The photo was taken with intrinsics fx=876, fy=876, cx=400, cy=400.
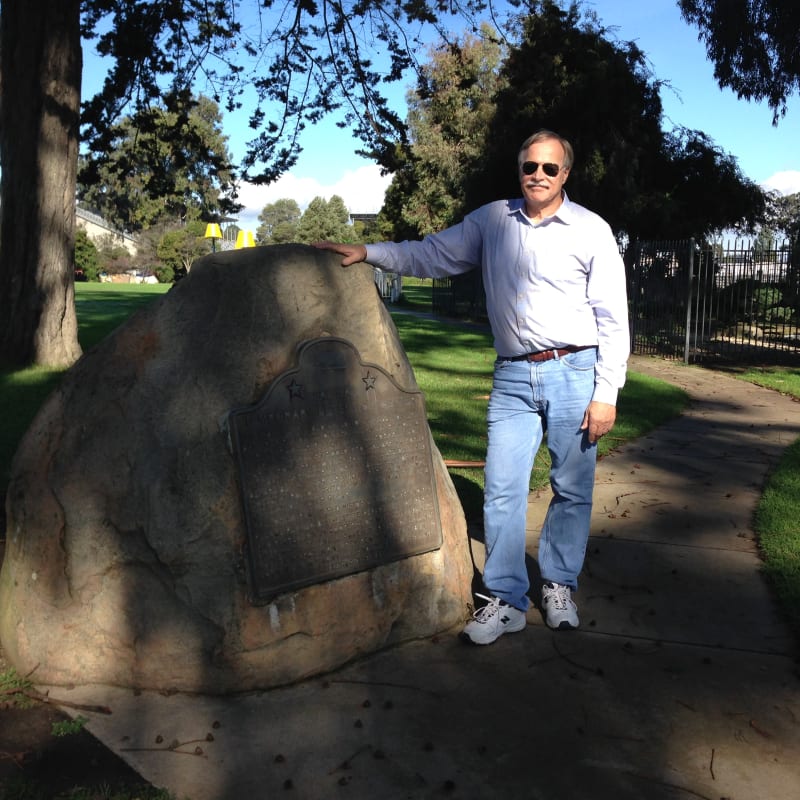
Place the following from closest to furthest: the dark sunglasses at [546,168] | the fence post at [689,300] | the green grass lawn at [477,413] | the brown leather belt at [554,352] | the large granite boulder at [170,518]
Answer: the large granite boulder at [170,518] → the dark sunglasses at [546,168] → the brown leather belt at [554,352] → the green grass lawn at [477,413] → the fence post at [689,300]

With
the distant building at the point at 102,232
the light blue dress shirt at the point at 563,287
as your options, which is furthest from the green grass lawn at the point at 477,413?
the distant building at the point at 102,232

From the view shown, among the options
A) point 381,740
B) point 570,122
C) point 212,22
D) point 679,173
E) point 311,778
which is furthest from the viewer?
point 679,173

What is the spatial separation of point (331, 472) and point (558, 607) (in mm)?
1216

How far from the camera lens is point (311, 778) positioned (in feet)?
9.24

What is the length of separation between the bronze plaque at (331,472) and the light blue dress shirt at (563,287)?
0.65m

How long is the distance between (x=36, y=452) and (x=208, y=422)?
0.74m

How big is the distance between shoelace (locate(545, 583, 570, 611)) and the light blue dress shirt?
3.00 ft

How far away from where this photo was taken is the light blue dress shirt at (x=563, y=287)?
3.65 metres

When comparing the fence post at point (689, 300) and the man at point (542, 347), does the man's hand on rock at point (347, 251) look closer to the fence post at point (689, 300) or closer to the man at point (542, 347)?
the man at point (542, 347)

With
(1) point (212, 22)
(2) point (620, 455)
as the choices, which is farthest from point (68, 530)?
(1) point (212, 22)

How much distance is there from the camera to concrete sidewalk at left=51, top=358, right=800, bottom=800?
2.79m

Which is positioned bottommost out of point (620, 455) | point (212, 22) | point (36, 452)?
point (620, 455)

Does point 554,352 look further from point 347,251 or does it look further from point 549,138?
point 347,251

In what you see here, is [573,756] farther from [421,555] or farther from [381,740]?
[421,555]
